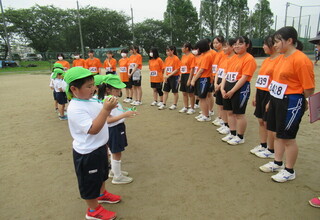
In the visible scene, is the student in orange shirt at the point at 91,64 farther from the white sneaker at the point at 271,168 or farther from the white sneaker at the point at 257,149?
the white sneaker at the point at 271,168

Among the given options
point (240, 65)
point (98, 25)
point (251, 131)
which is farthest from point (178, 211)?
point (98, 25)

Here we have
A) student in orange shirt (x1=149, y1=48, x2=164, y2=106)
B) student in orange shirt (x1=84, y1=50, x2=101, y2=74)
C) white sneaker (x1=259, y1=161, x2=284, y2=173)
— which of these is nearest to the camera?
white sneaker (x1=259, y1=161, x2=284, y2=173)

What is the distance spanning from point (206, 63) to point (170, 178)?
3122 mm

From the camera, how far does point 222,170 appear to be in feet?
11.3

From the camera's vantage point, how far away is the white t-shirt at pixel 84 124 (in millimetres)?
2043

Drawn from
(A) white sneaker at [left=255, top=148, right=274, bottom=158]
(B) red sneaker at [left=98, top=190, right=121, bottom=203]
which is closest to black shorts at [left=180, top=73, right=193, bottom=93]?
(A) white sneaker at [left=255, top=148, right=274, bottom=158]

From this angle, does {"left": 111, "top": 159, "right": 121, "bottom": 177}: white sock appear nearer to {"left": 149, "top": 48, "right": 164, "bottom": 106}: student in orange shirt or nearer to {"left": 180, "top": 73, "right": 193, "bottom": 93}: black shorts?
{"left": 180, "top": 73, "right": 193, "bottom": 93}: black shorts

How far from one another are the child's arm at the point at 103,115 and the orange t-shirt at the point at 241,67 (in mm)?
2749

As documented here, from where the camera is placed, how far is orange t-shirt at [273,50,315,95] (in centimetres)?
264

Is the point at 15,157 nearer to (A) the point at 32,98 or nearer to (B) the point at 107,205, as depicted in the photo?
(B) the point at 107,205

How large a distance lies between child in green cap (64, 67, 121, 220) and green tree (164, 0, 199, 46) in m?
41.1

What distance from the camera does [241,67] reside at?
3.96 metres

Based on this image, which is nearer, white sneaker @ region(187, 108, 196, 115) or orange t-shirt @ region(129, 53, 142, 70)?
white sneaker @ region(187, 108, 196, 115)

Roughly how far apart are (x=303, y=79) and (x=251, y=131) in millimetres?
2596
